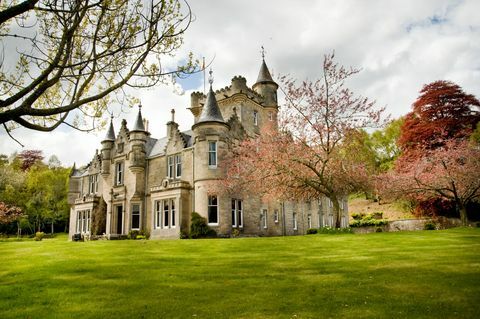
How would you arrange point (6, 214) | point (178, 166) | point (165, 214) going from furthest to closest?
point (6, 214), point (178, 166), point (165, 214)

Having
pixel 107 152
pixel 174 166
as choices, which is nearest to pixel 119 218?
pixel 107 152

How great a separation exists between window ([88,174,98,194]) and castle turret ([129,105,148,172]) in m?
9.58

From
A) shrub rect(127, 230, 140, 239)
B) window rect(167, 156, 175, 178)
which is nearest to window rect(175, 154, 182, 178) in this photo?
window rect(167, 156, 175, 178)

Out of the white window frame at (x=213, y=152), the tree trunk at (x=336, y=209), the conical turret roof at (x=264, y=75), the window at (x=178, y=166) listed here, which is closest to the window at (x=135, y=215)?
the window at (x=178, y=166)

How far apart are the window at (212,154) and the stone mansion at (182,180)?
0.08 meters

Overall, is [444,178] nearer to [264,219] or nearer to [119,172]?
[264,219]

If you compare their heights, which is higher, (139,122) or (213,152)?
(139,122)

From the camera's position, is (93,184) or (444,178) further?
(93,184)

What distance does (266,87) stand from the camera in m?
40.0

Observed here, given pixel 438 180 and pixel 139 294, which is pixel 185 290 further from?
pixel 438 180

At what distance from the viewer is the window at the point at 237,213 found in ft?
99.0

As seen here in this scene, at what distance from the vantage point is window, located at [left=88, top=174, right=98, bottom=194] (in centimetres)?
4312

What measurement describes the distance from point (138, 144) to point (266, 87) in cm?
1496

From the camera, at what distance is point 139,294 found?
868cm
